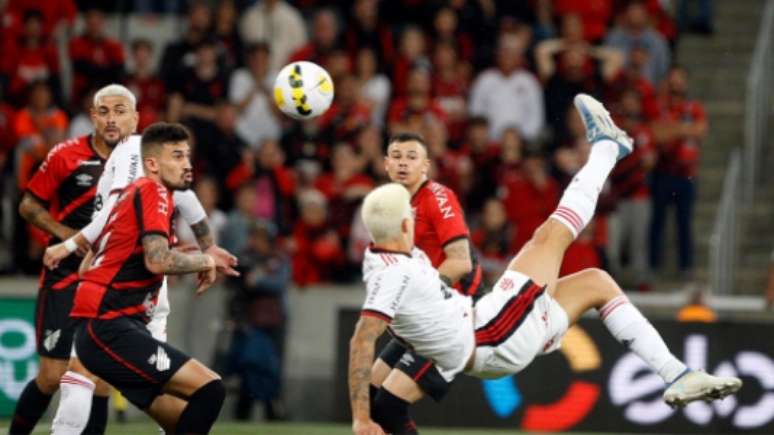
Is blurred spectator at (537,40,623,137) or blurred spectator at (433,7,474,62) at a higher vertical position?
blurred spectator at (433,7,474,62)

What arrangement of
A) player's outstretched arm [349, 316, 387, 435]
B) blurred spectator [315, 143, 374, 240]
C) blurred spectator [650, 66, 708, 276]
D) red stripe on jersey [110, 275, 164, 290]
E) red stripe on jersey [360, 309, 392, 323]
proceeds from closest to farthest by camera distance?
1. player's outstretched arm [349, 316, 387, 435]
2. red stripe on jersey [360, 309, 392, 323]
3. red stripe on jersey [110, 275, 164, 290]
4. blurred spectator [315, 143, 374, 240]
5. blurred spectator [650, 66, 708, 276]

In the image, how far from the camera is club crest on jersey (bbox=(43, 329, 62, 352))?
427 inches

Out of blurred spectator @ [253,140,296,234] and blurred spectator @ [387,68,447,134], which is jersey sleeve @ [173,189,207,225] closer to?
blurred spectator @ [253,140,296,234]

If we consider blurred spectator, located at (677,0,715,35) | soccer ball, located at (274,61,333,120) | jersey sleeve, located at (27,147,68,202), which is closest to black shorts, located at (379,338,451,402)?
soccer ball, located at (274,61,333,120)

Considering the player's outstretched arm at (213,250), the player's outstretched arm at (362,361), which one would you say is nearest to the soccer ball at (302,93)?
the player's outstretched arm at (213,250)

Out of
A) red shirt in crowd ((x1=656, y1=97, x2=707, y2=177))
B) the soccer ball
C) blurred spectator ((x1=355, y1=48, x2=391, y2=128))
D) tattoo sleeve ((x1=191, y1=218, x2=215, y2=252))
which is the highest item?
blurred spectator ((x1=355, y1=48, x2=391, y2=128))

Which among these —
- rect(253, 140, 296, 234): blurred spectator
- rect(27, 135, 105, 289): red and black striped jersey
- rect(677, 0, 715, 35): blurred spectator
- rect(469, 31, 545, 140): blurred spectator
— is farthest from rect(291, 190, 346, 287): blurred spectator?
rect(677, 0, 715, 35): blurred spectator

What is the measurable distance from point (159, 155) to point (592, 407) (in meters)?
6.89

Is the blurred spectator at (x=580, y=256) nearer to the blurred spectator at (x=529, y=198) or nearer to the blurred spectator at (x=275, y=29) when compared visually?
the blurred spectator at (x=529, y=198)

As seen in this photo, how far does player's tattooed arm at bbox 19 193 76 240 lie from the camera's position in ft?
36.2

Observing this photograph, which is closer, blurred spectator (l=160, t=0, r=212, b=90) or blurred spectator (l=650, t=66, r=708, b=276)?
blurred spectator (l=650, t=66, r=708, b=276)

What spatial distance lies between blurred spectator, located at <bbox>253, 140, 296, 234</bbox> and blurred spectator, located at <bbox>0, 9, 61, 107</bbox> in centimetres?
254

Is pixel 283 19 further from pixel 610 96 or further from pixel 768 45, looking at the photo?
pixel 768 45

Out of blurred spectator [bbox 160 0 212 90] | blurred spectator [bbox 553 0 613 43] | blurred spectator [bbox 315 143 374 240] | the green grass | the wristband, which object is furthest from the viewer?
blurred spectator [bbox 553 0 613 43]
